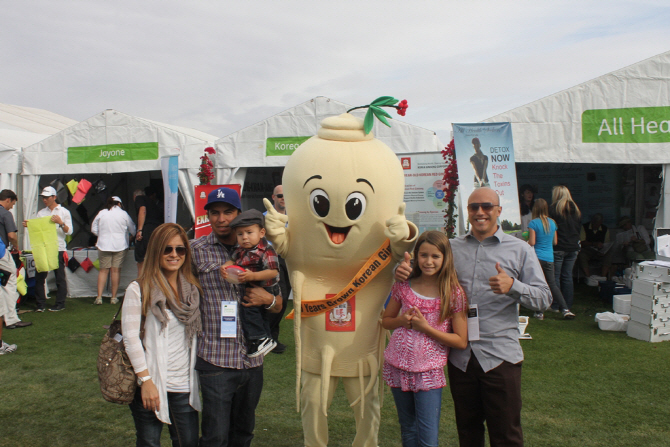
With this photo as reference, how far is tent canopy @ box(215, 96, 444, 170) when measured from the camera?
741cm

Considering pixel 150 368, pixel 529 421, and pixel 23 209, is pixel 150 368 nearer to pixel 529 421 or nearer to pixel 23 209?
pixel 529 421

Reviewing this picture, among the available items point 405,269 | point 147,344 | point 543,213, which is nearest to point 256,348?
point 147,344

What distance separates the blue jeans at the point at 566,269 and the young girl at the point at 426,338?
5131 mm

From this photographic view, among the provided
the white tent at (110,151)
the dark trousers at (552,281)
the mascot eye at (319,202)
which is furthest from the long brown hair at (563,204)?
the white tent at (110,151)

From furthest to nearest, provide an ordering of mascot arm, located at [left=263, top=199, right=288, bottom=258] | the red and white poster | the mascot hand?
the red and white poster, mascot arm, located at [left=263, top=199, right=288, bottom=258], the mascot hand

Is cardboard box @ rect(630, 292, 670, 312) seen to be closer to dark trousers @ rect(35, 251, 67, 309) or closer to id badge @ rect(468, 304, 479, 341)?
id badge @ rect(468, 304, 479, 341)

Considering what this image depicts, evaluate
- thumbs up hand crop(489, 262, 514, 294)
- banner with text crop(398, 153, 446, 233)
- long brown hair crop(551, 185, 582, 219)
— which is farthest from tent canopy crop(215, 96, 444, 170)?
thumbs up hand crop(489, 262, 514, 294)

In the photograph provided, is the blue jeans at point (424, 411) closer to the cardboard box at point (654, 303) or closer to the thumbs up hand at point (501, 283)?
the thumbs up hand at point (501, 283)

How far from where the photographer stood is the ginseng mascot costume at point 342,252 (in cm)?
272

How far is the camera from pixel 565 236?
6977 mm

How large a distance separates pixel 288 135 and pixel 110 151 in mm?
3130

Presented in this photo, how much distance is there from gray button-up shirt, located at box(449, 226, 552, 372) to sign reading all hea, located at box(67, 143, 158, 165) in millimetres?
Result: 6865

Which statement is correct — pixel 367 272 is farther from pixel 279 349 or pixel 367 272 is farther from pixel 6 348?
pixel 6 348

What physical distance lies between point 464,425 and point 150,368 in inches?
63.3
